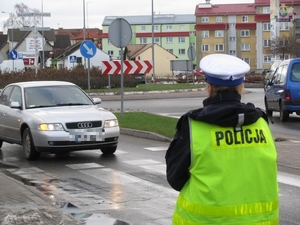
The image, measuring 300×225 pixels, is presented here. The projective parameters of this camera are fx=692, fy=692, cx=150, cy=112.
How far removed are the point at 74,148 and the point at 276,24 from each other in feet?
181

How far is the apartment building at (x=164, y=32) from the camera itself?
13312 centimetres

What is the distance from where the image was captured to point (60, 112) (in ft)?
41.7

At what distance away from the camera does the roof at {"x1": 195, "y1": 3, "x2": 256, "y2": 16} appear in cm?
11156

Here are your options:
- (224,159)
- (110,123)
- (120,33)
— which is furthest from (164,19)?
(224,159)

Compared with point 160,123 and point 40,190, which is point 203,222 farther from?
point 160,123

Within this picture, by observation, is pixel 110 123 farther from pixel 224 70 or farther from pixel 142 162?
pixel 224 70

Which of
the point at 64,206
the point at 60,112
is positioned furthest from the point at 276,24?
the point at 64,206

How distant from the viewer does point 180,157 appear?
347 centimetres

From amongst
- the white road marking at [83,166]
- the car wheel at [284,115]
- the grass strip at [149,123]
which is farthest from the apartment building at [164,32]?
the white road marking at [83,166]

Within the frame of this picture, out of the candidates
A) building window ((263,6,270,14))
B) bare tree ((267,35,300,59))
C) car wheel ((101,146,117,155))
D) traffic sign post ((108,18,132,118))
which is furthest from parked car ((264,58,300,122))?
building window ((263,6,270,14))

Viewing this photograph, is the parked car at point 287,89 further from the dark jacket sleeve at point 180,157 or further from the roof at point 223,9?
the roof at point 223,9

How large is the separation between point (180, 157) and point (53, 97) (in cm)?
1040

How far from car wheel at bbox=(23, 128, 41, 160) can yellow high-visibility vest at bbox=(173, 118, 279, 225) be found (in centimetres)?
932

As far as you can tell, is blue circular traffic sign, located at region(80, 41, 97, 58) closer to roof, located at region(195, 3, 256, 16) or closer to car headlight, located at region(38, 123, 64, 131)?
car headlight, located at region(38, 123, 64, 131)
